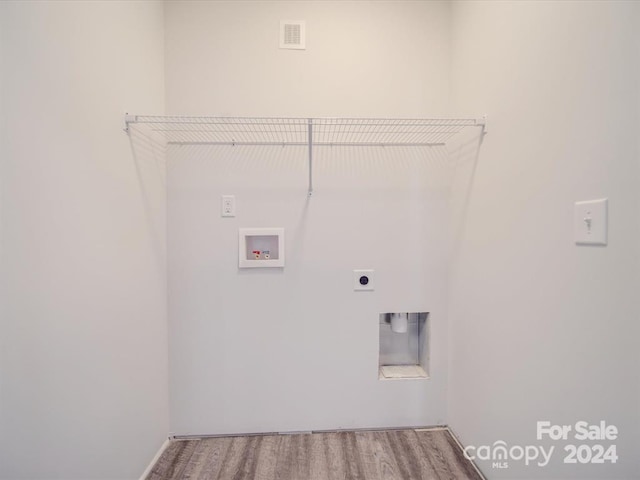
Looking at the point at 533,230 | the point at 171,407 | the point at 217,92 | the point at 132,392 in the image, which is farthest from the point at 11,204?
the point at 533,230

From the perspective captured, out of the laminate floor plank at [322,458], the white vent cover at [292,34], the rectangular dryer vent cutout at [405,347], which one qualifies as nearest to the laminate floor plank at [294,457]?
the laminate floor plank at [322,458]

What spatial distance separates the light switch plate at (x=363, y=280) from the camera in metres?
1.50

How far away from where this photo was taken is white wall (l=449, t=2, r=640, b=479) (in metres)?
0.68

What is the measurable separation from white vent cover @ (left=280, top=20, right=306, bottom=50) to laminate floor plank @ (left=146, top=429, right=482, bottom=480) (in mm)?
2198

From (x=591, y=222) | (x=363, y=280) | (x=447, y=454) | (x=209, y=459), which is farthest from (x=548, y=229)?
(x=209, y=459)

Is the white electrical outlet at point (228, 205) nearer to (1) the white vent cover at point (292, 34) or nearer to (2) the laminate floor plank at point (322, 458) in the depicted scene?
(1) the white vent cover at point (292, 34)

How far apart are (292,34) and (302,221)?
1.04 meters

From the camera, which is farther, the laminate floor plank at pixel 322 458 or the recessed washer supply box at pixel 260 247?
the recessed washer supply box at pixel 260 247

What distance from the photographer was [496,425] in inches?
46.1

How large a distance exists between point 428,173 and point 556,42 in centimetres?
72

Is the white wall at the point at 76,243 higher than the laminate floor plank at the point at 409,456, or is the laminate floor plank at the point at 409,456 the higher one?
the white wall at the point at 76,243

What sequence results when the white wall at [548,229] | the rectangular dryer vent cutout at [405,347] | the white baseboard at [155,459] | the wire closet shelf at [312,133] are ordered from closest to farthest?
1. the white wall at [548,229]
2. the white baseboard at [155,459]
3. the wire closet shelf at [312,133]
4. the rectangular dryer vent cutout at [405,347]

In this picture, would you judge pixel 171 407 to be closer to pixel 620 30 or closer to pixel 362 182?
pixel 362 182

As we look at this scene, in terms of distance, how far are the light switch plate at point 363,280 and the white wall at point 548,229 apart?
0.48 m
